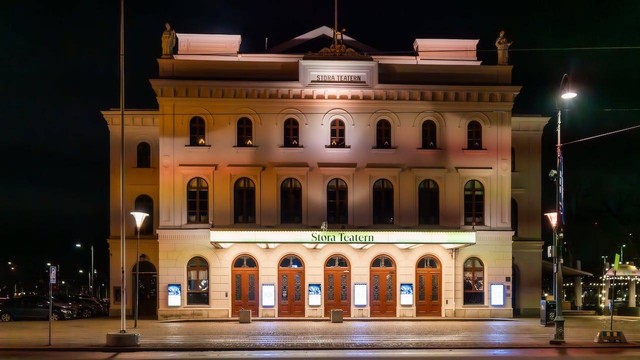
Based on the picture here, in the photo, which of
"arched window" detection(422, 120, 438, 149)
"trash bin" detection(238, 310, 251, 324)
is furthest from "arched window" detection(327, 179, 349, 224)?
"trash bin" detection(238, 310, 251, 324)

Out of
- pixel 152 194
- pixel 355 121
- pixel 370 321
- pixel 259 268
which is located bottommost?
pixel 370 321

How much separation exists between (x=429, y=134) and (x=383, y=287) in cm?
832

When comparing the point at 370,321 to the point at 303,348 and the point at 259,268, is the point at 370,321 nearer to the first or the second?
the point at 259,268

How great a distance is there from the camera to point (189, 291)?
1645 inches

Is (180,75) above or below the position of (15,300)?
above

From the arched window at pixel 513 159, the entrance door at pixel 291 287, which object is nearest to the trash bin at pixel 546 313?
the arched window at pixel 513 159

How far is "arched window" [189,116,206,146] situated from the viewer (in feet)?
138

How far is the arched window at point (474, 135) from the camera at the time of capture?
43000 mm

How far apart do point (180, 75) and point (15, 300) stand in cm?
1581

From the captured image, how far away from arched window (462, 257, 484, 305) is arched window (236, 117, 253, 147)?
12931mm

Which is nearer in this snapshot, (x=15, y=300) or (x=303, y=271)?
(x=303, y=271)

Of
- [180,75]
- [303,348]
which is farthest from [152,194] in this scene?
[303,348]

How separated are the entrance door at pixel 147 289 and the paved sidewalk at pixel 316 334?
103 inches

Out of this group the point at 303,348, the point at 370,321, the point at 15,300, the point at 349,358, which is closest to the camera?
the point at 349,358
